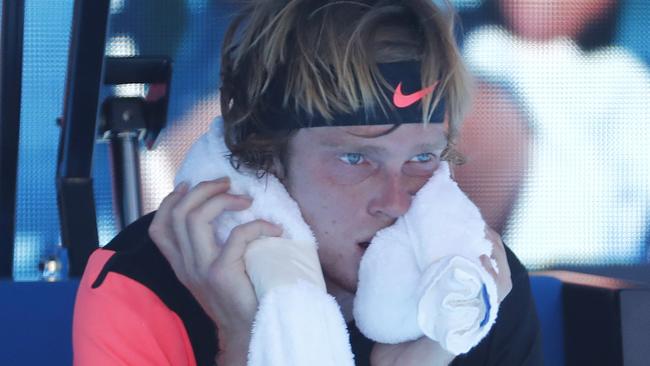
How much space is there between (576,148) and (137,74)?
1236 mm

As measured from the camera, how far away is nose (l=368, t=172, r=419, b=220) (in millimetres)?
1313

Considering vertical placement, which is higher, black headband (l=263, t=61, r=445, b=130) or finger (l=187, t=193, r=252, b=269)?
black headband (l=263, t=61, r=445, b=130)

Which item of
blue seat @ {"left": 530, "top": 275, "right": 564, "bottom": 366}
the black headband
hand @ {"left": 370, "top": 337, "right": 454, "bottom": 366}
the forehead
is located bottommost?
blue seat @ {"left": 530, "top": 275, "right": 564, "bottom": 366}

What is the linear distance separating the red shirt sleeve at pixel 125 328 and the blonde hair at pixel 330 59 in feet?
0.81

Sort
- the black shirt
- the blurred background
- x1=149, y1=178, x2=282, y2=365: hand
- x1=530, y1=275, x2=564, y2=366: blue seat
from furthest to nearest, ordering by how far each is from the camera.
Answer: the blurred background < x1=530, y1=275, x2=564, y2=366: blue seat < the black shirt < x1=149, y1=178, x2=282, y2=365: hand

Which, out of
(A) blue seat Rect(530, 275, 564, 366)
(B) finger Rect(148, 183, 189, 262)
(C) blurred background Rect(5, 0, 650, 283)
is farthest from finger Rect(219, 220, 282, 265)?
(C) blurred background Rect(5, 0, 650, 283)

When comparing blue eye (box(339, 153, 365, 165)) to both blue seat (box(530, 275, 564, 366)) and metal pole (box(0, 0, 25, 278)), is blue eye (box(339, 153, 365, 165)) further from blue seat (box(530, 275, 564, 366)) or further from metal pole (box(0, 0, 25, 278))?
metal pole (box(0, 0, 25, 278))

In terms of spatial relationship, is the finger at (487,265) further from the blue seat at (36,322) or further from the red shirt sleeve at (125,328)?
the blue seat at (36,322)

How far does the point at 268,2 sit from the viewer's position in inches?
56.8

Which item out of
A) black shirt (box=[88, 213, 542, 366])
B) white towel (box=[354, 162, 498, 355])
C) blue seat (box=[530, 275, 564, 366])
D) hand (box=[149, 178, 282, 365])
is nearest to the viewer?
white towel (box=[354, 162, 498, 355])

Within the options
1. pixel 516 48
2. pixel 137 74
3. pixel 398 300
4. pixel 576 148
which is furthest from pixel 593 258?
pixel 398 300

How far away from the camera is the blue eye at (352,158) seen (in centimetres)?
136

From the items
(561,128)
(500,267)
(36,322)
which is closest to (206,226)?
(500,267)

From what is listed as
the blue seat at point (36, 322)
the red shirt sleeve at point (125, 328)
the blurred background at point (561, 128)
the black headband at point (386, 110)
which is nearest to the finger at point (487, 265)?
the black headband at point (386, 110)
